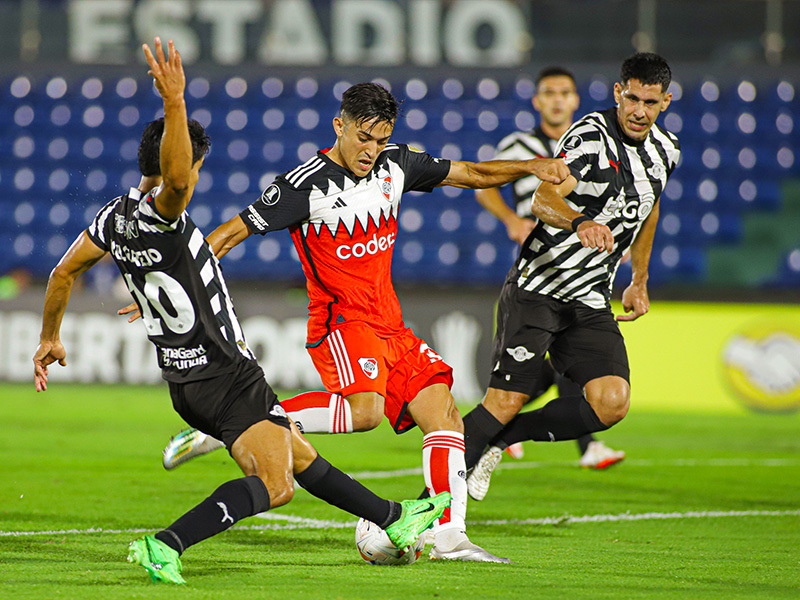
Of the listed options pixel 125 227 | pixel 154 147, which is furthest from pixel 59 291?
pixel 154 147

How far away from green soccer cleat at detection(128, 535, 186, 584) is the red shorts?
124cm

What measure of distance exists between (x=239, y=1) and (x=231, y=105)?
4.92ft

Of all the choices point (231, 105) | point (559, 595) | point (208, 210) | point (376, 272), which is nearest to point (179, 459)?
point (376, 272)

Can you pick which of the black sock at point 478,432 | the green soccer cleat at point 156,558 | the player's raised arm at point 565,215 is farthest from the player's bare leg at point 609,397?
the green soccer cleat at point 156,558

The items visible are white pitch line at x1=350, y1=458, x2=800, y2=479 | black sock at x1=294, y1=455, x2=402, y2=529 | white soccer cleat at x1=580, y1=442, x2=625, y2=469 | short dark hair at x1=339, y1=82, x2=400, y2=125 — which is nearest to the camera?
black sock at x1=294, y1=455, x2=402, y2=529

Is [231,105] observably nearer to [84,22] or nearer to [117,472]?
[84,22]

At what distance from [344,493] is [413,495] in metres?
2.08

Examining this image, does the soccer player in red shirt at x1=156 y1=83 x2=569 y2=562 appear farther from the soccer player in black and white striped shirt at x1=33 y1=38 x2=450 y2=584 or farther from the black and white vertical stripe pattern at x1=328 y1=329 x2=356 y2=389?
the soccer player in black and white striped shirt at x1=33 y1=38 x2=450 y2=584

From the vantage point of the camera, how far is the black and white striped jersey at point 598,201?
5133mm

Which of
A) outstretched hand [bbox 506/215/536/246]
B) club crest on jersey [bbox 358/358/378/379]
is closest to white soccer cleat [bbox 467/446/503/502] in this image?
club crest on jersey [bbox 358/358/378/379]

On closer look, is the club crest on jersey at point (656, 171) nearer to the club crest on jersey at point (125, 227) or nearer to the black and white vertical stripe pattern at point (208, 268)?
the black and white vertical stripe pattern at point (208, 268)

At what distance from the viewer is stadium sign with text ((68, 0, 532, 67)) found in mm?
15453

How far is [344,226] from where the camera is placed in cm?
455

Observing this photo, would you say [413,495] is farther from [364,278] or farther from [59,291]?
[59,291]
